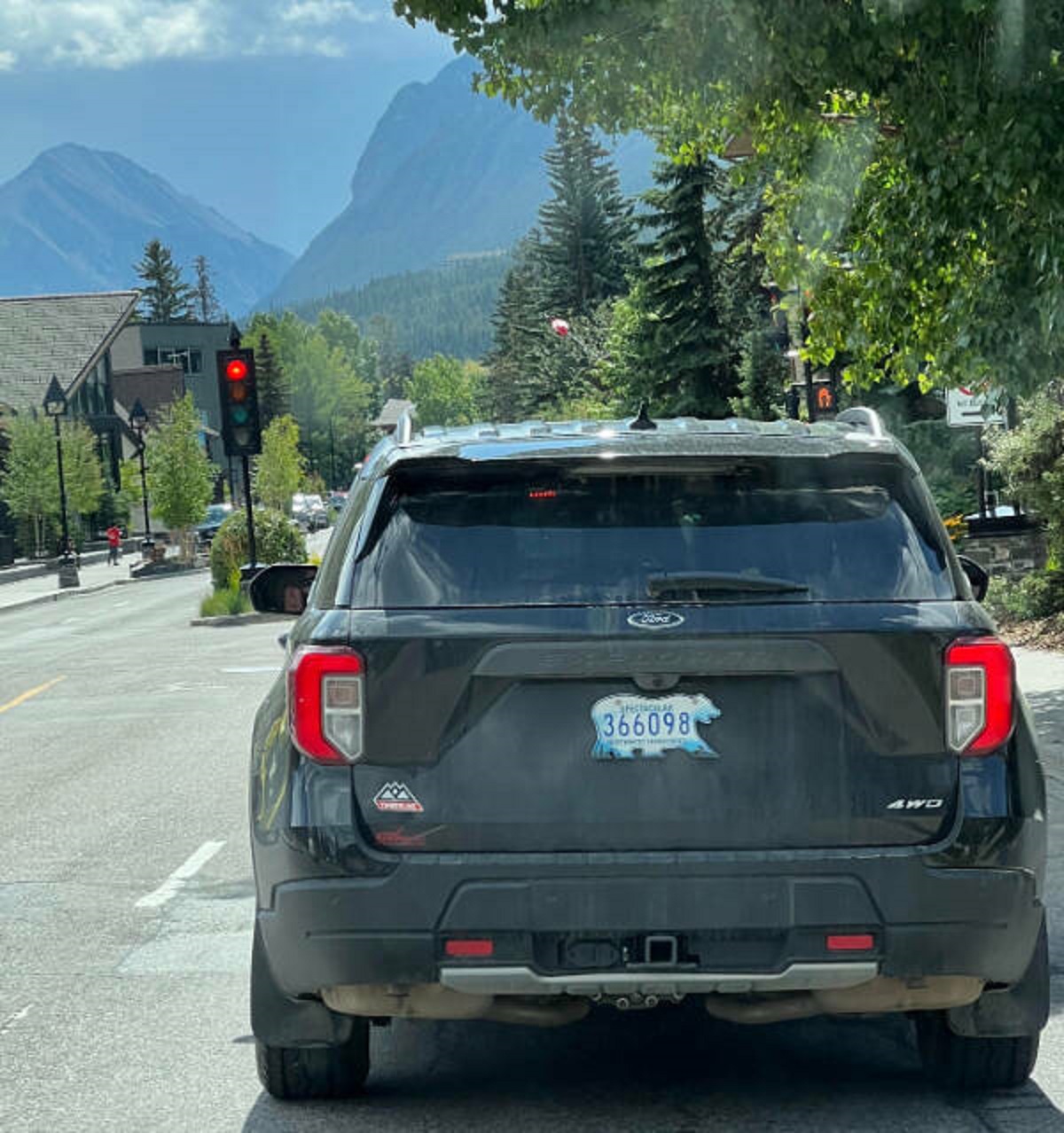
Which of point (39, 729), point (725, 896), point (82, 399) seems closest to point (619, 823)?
point (725, 896)

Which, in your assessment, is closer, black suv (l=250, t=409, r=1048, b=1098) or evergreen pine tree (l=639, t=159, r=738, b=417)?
black suv (l=250, t=409, r=1048, b=1098)

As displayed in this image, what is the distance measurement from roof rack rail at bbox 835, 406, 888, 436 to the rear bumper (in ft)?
4.34

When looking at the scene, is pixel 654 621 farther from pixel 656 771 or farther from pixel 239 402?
pixel 239 402

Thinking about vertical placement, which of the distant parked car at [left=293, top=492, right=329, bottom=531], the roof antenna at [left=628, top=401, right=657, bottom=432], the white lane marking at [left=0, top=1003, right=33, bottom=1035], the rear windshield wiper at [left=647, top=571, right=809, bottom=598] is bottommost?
the distant parked car at [left=293, top=492, right=329, bottom=531]

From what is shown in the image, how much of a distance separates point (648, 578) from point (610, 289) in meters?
96.9

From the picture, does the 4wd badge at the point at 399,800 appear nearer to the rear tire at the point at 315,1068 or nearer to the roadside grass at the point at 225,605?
the rear tire at the point at 315,1068

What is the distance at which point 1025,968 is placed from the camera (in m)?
5.12

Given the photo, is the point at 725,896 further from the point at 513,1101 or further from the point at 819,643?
the point at 513,1101

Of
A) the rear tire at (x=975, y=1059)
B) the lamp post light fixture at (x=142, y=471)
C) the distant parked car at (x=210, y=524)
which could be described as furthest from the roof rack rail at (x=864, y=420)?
the distant parked car at (x=210, y=524)

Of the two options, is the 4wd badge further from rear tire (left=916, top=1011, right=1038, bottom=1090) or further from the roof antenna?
rear tire (left=916, top=1011, right=1038, bottom=1090)

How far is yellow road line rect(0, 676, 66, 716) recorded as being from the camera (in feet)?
67.5

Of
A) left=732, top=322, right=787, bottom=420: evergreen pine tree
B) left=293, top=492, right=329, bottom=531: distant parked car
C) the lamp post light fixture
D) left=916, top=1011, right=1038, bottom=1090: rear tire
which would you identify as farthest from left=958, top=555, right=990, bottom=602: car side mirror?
left=293, top=492, right=329, bottom=531: distant parked car

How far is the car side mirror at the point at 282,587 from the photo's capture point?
709 cm

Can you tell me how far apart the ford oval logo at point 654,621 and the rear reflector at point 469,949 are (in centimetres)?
85
